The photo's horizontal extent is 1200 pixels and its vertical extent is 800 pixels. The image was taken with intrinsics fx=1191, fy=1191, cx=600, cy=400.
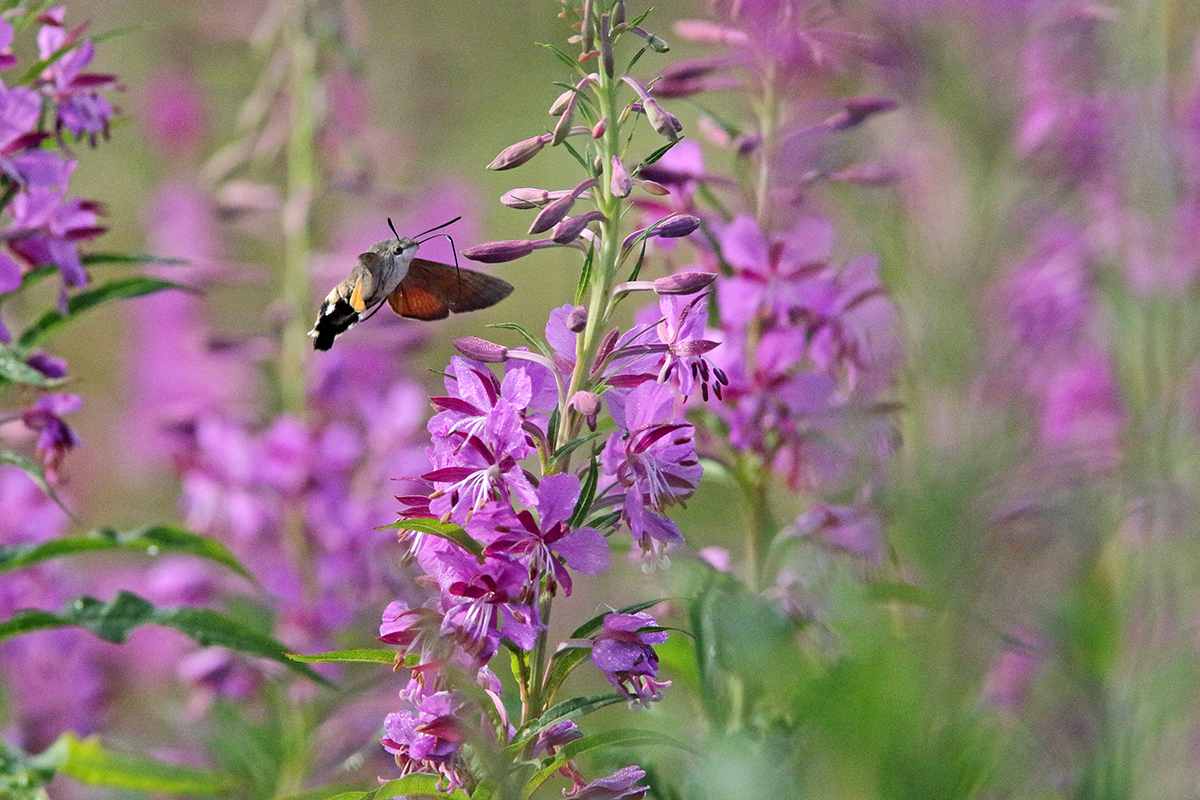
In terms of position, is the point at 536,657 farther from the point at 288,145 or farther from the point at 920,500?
the point at 288,145

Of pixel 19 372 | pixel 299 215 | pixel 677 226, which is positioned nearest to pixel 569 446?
pixel 677 226

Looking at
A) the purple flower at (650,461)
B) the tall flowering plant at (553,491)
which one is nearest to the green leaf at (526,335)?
the tall flowering plant at (553,491)

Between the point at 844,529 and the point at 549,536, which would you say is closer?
the point at 549,536

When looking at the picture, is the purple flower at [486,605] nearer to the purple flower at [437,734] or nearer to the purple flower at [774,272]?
the purple flower at [437,734]

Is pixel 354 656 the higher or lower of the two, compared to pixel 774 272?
lower

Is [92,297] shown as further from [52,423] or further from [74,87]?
[74,87]

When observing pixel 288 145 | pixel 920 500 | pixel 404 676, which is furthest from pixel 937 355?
pixel 288 145
